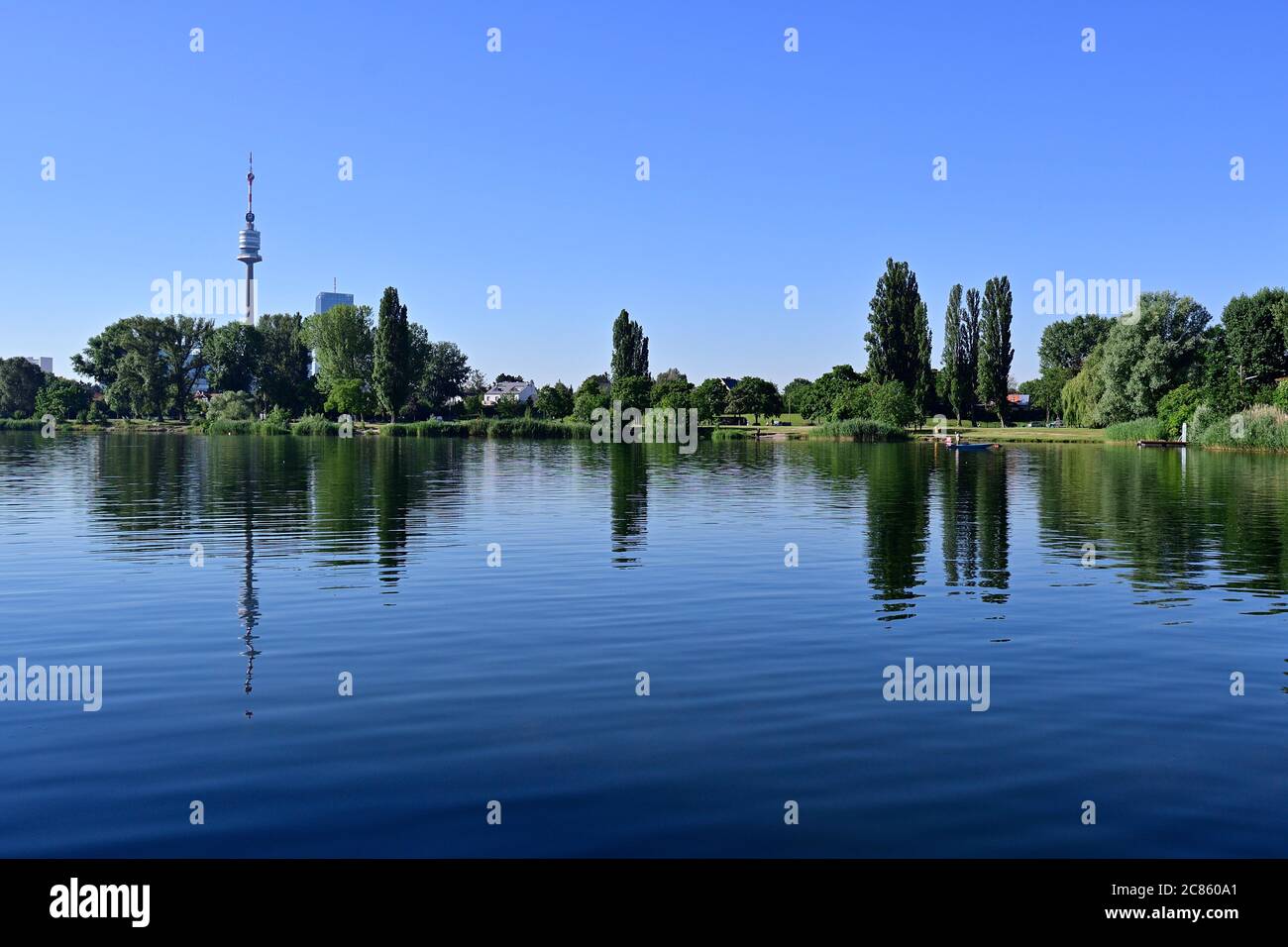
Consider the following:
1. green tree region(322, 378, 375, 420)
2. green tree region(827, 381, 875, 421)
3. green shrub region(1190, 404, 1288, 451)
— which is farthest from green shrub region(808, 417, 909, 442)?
green tree region(322, 378, 375, 420)

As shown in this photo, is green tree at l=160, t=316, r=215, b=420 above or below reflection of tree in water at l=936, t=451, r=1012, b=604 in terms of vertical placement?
above

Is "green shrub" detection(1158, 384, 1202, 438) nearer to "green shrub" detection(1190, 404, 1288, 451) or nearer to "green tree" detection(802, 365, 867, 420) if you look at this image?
"green shrub" detection(1190, 404, 1288, 451)

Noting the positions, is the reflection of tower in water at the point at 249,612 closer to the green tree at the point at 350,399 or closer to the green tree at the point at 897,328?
the green tree at the point at 897,328

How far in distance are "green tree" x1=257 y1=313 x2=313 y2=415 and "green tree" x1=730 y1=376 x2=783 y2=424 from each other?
2808 inches

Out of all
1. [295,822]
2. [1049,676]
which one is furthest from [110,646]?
[1049,676]

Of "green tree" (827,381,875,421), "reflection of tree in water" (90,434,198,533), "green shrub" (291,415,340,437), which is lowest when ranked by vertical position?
"reflection of tree in water" (90,434,198,533)

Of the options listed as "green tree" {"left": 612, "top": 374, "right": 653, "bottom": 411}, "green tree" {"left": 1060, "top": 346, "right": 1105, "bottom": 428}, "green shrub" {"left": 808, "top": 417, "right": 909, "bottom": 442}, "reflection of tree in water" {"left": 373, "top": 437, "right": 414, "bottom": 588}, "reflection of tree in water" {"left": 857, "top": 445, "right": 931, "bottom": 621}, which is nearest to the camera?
"reflection of tree in water" {"left": 857, "top": 445, "right": 931, "bottom": 621}

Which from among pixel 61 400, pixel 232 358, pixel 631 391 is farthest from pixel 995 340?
pixel 61 400

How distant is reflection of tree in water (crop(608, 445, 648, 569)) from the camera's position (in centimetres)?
2908

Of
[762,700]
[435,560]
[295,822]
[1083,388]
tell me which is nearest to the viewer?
[295,822]

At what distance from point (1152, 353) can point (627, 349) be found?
65487 millimetres
